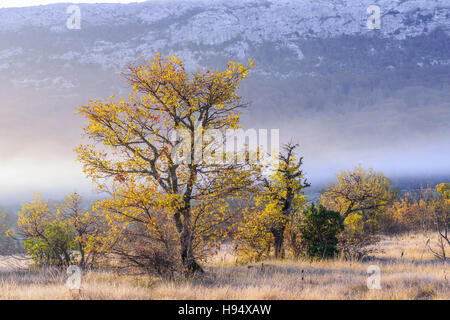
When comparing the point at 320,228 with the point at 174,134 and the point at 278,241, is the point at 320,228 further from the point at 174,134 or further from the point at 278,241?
the point at 174,134

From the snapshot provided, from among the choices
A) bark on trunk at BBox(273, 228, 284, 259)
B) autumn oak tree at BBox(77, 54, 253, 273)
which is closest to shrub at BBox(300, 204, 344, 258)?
bark on trunk at BBox(273, 228, 284, 259)

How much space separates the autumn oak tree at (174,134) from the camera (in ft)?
32.4

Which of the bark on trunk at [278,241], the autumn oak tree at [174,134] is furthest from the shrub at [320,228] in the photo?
the autumn oak tree at [174,134]

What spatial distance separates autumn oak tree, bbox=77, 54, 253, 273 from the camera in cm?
987

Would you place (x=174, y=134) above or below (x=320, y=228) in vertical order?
above

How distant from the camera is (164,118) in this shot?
418 inches

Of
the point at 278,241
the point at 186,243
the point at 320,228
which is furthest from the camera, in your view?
→ the point at 278,241

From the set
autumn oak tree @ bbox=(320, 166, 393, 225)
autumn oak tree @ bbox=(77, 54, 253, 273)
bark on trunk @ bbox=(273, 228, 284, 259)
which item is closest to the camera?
autumn oak tree @ bbox=(77, 54, 253, 273)

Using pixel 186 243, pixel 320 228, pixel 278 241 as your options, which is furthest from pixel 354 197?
pixel 186 243

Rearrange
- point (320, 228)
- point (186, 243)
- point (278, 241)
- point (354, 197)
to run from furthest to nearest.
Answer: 1. point (354, 197)
2. point (278, 241)
3. point (320, 228)
4. point (186, 243)

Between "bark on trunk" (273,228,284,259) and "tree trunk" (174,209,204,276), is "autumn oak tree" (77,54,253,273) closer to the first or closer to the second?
"tree trunk" (174,209,204,276)

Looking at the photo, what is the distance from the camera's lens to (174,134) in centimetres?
1044
